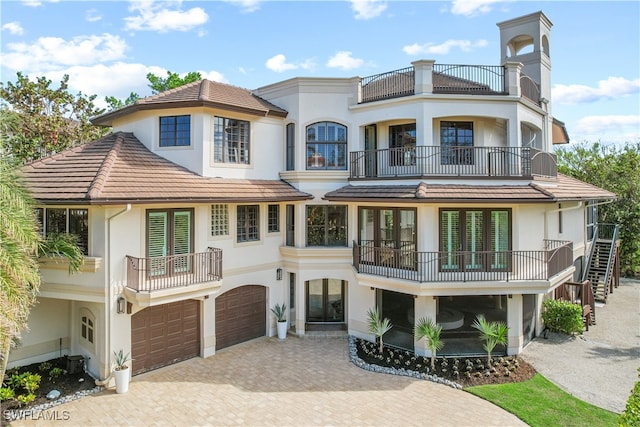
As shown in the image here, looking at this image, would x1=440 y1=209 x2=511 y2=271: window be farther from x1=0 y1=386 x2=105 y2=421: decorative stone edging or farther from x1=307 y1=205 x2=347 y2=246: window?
x1=0 y1=386 x2=105 y2=421: decorative stone edging

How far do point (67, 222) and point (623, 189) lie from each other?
32.0 metres

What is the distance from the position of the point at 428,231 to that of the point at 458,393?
5.20 meters

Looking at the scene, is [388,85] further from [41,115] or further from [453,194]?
[41,115]

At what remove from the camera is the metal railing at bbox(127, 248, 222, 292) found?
39.4 ft

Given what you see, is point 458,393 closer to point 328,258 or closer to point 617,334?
point 328,258

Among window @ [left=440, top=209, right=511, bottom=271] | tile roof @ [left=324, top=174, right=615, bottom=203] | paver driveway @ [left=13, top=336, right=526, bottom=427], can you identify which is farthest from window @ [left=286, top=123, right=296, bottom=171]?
paver driveway @ [left=13, top=336, right=526, bottom=427]

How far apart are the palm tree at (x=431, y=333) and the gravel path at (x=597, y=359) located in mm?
3403

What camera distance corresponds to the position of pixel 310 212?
1695 cm

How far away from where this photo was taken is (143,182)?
12633mm

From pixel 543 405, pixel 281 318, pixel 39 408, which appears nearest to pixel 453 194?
pixel 543 405

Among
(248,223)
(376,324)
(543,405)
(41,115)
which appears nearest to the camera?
(543,405)

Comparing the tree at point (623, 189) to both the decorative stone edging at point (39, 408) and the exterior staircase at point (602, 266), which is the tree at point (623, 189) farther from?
the decorative stone edging at point (39, 408)

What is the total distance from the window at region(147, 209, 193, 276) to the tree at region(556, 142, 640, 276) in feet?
87.4

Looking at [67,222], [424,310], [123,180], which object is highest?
[123,180]
